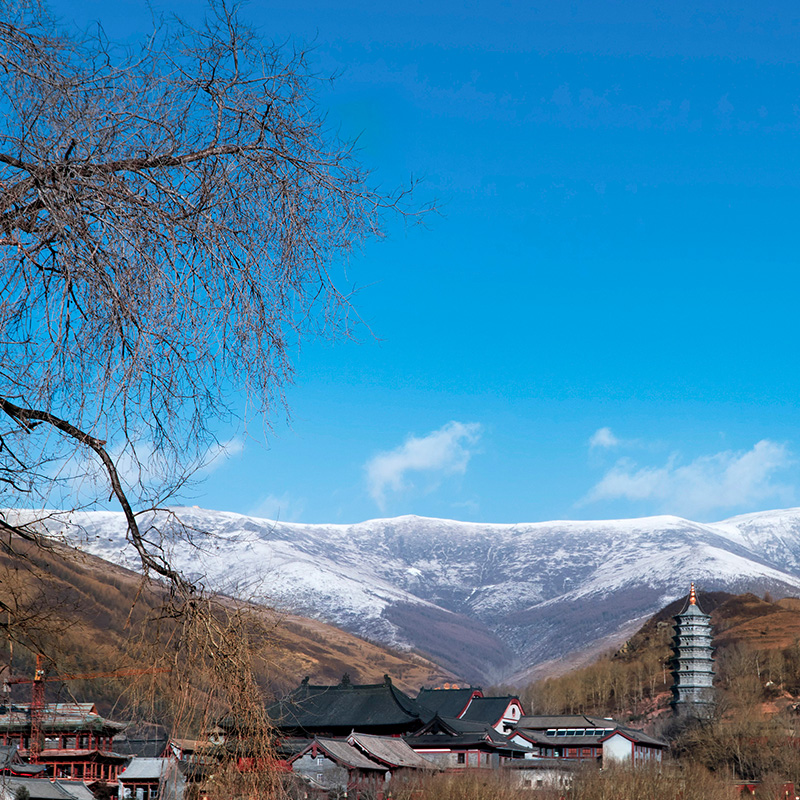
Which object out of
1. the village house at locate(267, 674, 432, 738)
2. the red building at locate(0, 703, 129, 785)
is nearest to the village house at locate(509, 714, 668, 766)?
the village house at locate(267, 674, 432, 738)

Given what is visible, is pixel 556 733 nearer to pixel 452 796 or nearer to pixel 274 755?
pixel 452 796

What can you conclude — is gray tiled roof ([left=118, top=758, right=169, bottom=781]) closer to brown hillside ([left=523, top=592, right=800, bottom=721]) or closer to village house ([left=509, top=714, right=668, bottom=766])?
village house ([left=509, top=714, right=668, bottom=766])

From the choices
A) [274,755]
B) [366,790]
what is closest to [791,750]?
[366,790]

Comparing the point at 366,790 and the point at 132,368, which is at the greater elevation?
the point at 132,368

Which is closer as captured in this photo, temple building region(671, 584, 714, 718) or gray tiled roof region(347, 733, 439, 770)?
gray tiled roof region(347, 733, 439, 770)

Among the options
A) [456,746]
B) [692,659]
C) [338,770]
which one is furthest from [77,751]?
[692,659]

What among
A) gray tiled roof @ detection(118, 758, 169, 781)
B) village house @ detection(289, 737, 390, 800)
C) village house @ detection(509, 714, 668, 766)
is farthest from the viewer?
village house @ detection(509, 714, 668, 766)

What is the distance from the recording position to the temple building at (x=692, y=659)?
2813 inches

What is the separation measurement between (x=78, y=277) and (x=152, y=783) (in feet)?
147

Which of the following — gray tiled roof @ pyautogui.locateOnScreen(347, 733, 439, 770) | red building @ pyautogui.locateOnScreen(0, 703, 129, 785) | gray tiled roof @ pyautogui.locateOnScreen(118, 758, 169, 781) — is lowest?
gray tiled roof @ pyautogui.locateOnScreen(118, 758, 169, 781)

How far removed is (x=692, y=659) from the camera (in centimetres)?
7288

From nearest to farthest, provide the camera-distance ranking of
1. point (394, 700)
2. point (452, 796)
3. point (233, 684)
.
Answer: point (233, 684), point (452, 796), point (394, 700)

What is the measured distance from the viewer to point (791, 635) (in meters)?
93.9

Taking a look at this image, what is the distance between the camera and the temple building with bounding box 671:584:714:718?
234 ft
